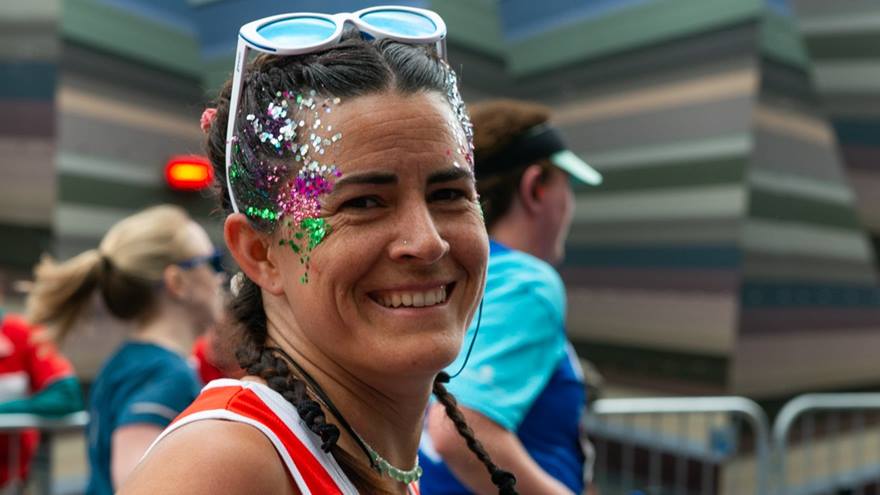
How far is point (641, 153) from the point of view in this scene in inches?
210

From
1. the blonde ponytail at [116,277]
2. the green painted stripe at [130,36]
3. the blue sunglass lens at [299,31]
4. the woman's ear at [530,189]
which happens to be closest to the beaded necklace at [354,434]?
the blue sunglass lens at [299,31]

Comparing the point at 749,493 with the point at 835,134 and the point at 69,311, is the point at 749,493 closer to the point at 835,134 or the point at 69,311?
the point at 835,134

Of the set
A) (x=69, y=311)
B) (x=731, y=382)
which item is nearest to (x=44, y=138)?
(x=69, y=311)

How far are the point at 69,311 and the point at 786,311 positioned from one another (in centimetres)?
352

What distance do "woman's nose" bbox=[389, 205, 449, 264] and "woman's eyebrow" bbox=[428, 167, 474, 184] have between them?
52mm

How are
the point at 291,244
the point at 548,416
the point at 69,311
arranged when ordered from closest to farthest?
the point at 291,244, the point at 548,416, the point at 69,311

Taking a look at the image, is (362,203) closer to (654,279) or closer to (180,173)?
(654,279)

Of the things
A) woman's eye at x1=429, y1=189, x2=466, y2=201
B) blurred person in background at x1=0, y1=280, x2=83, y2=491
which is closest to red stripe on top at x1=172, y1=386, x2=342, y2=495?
woman's eye at x1=429, y1=189, x2=466, y2=201

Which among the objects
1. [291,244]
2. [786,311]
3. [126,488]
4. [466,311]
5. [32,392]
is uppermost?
[291,244]

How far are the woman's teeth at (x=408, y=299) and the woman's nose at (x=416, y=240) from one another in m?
0.05

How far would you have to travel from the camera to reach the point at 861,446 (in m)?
5.48

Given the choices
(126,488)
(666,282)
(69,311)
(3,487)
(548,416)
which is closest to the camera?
(126,488)

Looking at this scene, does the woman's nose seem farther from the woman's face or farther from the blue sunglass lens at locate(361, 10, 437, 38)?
the blue sunglass lens at locate(361, 10, 437, 38)

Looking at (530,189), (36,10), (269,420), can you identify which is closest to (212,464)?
(269,420)
